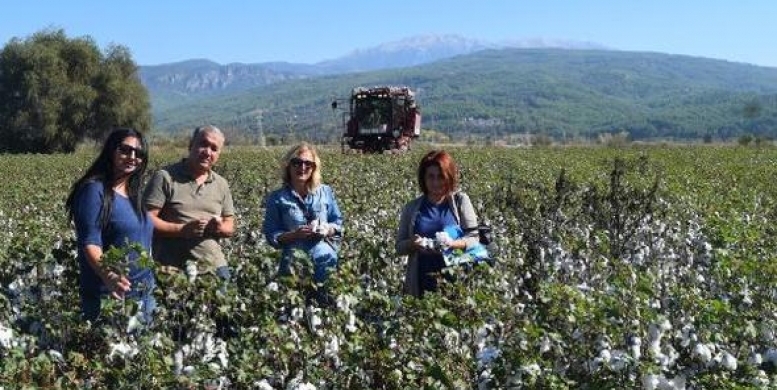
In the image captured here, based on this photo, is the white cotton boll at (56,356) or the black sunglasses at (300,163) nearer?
the white cotton boll at (56,356)

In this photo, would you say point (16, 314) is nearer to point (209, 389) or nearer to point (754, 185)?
point (209, 389)

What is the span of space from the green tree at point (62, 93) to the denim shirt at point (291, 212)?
1774 inches

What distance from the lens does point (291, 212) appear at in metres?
5.45

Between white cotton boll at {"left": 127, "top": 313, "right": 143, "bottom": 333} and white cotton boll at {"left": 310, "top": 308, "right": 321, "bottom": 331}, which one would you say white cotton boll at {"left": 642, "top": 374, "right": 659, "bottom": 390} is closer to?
white cotton boll at {"left": 310, "top": 308, "right": 321, "bottom": 331}

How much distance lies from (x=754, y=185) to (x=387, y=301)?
38.0ft

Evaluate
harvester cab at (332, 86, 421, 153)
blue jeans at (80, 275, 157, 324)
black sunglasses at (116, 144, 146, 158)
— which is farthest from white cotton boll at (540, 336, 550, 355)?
harvester cab at (332, 86, 421, 153)

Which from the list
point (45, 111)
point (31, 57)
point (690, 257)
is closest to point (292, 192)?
point (690, 257)

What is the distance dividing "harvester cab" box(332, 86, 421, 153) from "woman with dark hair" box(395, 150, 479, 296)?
91.8 ft

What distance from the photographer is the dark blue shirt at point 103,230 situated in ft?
14.7

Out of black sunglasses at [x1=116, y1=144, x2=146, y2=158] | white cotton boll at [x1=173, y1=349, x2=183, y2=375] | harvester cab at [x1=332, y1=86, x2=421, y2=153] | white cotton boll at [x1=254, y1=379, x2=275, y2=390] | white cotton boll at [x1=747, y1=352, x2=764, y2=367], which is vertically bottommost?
harvester cab at [x1=332, y1=86, x2=421, y2=153]

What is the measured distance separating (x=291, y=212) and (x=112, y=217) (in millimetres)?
1150

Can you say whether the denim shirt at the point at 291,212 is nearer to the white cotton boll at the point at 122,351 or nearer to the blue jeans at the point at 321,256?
A: the blue jeans at the point at 321,256

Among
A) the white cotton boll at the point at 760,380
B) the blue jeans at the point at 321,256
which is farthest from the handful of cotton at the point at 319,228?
the white cotton boll at the point at 760,380

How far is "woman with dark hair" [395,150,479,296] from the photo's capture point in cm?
544
